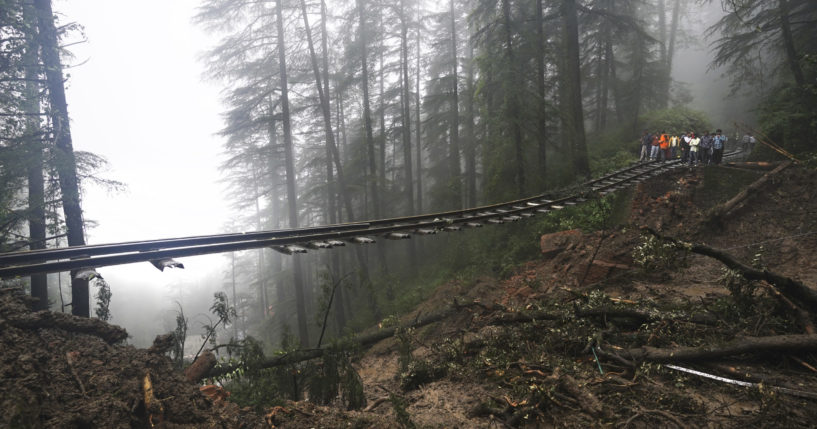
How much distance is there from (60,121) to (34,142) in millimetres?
880

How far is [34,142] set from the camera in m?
9.14

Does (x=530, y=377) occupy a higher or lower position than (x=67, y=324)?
lower

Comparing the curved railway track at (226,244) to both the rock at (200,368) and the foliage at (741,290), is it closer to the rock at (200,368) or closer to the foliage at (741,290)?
the rock at (200,368)

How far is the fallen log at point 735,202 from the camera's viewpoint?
28.7 ft

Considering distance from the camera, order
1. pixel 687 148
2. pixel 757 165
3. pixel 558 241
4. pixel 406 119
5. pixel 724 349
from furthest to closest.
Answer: pixel 406 119
pixel 687 148
pixel 757 165
pixel 558 241
pixel 724 349

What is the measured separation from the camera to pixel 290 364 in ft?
18.5

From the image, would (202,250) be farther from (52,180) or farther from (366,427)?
(52,180)

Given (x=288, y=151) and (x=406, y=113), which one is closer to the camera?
(x=288, y=151)

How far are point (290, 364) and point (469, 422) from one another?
3.45 meters

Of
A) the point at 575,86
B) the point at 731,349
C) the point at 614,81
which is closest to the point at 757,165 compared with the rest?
the point at 575,86

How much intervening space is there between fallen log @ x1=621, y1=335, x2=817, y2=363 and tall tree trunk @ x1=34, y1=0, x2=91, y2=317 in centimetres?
1363

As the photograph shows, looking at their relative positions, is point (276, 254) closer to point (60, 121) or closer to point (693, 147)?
point (60, 121)

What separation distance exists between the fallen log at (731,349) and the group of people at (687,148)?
40.2ft

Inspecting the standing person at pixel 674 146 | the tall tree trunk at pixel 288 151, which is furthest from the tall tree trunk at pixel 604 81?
the tall tree trunk at pixel 288 151
